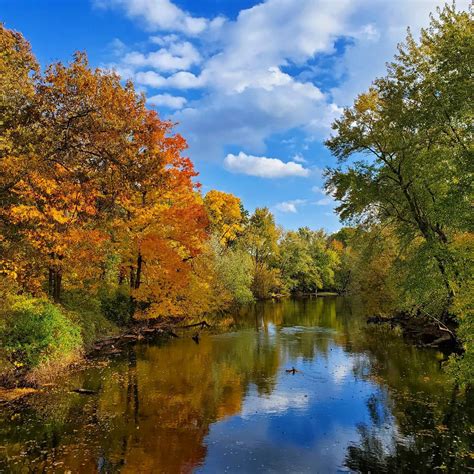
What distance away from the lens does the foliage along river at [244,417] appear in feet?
37.3

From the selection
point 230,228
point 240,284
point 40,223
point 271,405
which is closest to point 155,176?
point 40,223

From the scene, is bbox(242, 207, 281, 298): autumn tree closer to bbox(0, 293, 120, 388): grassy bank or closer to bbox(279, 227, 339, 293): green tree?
bbox(279, 227, 339, 293): green tree

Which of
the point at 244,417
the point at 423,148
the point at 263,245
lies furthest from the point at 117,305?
the point at 263,245

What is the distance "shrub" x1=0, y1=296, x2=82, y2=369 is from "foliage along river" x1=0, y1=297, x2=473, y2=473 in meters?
1.55

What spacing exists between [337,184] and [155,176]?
13754 millimetres

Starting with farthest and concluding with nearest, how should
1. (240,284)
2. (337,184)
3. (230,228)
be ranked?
(230,228), (240,284), (337,184)

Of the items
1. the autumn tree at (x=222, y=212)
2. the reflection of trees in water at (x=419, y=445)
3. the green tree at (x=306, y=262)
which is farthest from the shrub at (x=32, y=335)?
the green tree at (x=306, y=262)

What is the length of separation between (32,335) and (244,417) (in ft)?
34.4

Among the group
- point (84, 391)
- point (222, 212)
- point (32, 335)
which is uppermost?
point (222, 212)

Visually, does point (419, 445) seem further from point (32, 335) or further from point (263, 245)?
point (263, 245)

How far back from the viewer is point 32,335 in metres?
18.7

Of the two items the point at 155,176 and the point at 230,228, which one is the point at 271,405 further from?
the point at 230,228

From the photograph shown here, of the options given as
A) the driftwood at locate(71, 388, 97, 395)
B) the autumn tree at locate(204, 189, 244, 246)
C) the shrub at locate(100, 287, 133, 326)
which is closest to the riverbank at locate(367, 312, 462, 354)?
the driftwood at locate(71, 388, 97, 395)

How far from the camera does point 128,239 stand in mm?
30797
